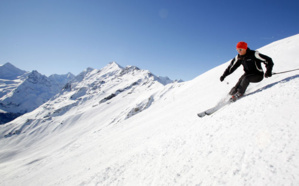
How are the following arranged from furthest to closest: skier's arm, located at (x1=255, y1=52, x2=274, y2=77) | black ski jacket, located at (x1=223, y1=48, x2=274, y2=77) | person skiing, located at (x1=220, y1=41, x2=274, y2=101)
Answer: person skiing, located at (x1=220, y1=41, x2=274, y2=101) < black ski jacket, located at (x1=223, y1=48, x2=274, y2=77) < skier's arm, located at (x1=255, y1=52, x2=274, y2=77)

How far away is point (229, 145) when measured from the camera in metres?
3.50

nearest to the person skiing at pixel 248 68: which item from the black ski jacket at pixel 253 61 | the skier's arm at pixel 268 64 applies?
the black ski jacket at pixel 253 61

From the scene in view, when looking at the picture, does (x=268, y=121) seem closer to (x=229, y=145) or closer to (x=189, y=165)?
(x=229, y=145)

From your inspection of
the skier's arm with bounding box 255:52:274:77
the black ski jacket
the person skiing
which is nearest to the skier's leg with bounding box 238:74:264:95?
the person skiing

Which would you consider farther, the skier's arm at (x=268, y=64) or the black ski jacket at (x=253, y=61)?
the black ski jacket at (x=253, y=61)

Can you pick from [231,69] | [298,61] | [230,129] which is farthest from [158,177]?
[298,61]

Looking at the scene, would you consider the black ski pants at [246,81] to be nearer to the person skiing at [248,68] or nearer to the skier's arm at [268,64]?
the person skiing at [248,68]

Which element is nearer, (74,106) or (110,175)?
(110,175)

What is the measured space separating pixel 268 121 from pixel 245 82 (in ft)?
9.99

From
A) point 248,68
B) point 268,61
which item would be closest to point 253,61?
point 248,68

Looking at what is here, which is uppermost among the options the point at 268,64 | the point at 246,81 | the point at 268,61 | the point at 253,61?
the point at 253,61

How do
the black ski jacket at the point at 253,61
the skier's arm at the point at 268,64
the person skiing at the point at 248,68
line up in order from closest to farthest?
the skier's arm at the point at 268,64, the black ski jacket at the point at 253,61, the person skiing at the point at 248,68

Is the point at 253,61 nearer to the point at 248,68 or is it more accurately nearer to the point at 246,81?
the point at 248,68

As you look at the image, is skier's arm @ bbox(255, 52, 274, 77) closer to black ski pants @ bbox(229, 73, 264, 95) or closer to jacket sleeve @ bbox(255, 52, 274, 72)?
jacket sleeve @ bbox(255, 52, 274, 72)
